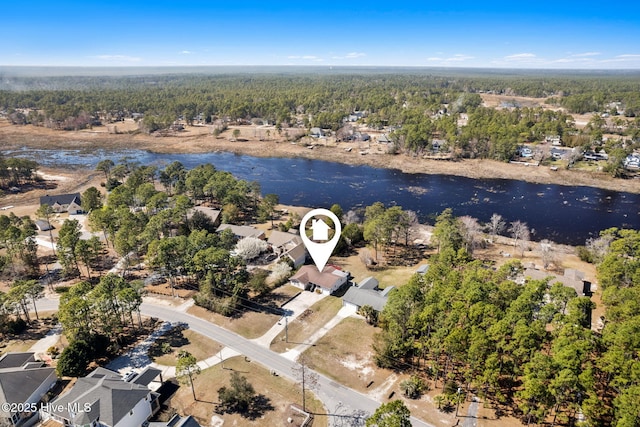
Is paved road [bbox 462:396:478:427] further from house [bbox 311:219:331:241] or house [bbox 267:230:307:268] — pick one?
house [bbox 311:219:331:241]

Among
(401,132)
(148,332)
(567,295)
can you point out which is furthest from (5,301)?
(401,132)

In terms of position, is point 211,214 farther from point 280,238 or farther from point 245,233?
point 280,238

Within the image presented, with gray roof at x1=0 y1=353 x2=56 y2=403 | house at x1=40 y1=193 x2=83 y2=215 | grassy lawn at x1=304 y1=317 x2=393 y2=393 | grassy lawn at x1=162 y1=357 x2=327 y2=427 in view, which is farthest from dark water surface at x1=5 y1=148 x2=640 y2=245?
gray roof at x1=0 y1=353 x2=56 y2=403

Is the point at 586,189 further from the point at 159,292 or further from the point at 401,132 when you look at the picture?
the point at 159,292

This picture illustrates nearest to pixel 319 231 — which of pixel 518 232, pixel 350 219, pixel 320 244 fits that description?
pixel 320 244

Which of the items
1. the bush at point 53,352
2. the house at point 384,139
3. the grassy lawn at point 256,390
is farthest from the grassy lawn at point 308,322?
the house at point 384,139

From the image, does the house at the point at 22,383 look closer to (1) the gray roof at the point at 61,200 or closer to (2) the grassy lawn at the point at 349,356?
(2) the grassy lawn at the point at 349,356
